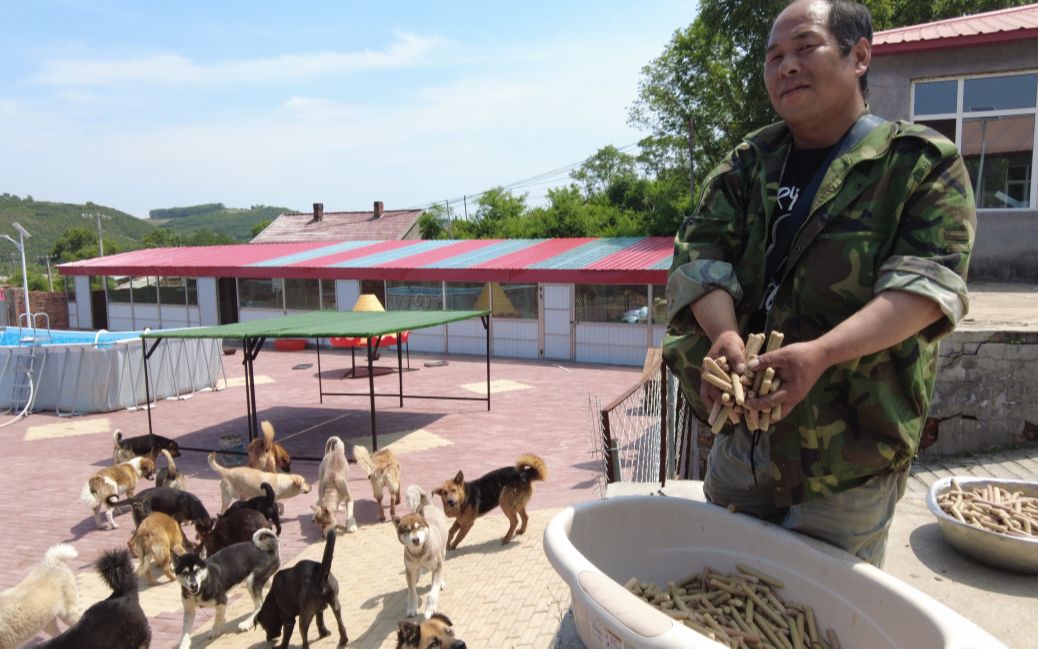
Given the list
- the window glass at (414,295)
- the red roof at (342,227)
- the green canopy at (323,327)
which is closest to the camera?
the green canopy at (323,327)

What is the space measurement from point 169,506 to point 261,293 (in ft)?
64.1

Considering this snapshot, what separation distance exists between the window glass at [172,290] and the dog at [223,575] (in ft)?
76.9

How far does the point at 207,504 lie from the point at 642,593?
313 inches

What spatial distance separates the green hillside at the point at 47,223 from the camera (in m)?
91.6

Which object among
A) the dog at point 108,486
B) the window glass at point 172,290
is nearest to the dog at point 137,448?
the dog at point 108,486

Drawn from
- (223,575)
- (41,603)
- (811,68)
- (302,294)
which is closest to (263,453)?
(223,575)

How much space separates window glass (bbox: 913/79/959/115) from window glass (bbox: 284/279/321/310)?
744 inches

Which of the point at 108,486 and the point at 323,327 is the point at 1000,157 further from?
the point at 108,486

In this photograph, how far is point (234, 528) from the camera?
6.40 meters

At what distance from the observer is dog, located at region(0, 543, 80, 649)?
15.9 feet

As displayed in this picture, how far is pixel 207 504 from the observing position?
8797mm

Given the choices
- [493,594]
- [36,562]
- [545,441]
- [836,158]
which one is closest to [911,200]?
[836,158]

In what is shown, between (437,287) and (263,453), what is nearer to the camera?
(263,453)

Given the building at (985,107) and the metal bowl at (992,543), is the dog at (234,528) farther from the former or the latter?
the building at (985,107)
